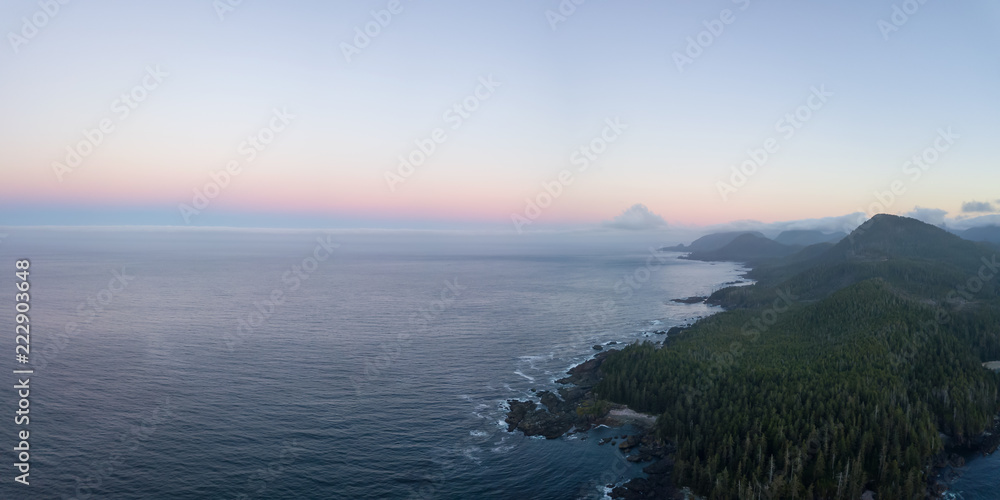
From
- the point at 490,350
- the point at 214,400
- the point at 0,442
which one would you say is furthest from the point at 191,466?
the point at 490,350

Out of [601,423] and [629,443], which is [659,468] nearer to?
[629,443]

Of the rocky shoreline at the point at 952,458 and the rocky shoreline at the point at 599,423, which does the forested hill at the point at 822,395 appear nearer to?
the rocky shoreline at the point at 952,458

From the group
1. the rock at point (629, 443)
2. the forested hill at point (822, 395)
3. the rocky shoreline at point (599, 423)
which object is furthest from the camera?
the rock at point (629, 443)

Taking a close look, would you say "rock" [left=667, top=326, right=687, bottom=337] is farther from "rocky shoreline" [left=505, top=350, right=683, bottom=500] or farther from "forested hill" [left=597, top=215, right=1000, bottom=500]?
"rocky shoreline" [left=505, top=350, right=683, bottom=500]

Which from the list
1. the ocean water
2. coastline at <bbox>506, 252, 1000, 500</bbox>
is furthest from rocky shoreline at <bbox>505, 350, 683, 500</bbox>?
the ocean water

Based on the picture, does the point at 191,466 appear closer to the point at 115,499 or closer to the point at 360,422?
the point at 115,499

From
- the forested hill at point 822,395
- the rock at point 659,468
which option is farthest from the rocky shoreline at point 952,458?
the rock at point 659,468


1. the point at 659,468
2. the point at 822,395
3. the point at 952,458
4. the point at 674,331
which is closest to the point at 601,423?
the point at 659,468
